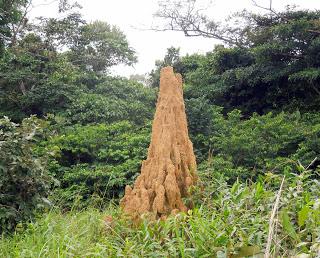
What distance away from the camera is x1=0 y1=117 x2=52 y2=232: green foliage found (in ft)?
15.9

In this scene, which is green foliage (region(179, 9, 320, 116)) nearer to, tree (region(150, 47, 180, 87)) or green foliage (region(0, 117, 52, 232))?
tree (region(150, 47, 180, 87))

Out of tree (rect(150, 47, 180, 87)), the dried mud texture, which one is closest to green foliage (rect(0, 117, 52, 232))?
the dried mud texture

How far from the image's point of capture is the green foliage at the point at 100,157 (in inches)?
364

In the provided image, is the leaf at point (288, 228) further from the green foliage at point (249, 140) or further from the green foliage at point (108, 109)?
the green foliage at point (108, 109)

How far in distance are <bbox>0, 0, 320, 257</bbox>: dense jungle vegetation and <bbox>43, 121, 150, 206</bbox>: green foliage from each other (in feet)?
0.13

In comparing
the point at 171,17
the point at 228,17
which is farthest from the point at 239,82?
the point at 171,17

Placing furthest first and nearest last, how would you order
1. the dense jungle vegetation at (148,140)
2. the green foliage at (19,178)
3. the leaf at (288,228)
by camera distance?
1. the green foliage at (19,178)
2. the dense jungle vegetation at (148,140)
3. the leaf at (288,228)

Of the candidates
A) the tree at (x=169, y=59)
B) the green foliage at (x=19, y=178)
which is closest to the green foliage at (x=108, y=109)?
the tree at (x=169, y=59)

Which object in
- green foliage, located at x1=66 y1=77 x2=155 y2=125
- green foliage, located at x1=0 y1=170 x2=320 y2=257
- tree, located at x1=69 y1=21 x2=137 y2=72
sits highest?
tree, located at x1=69 y1=21 x2=137 y2=72

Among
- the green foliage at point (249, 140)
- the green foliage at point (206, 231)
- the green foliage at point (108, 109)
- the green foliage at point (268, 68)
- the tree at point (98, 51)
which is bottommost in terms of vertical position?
the green foliage at point (206, 231)

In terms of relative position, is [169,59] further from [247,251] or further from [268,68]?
[247,251]

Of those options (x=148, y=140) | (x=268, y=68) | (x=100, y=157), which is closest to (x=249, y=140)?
(x=148, y=140)

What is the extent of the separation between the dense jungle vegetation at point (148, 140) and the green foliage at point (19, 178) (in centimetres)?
2

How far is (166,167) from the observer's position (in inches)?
187
